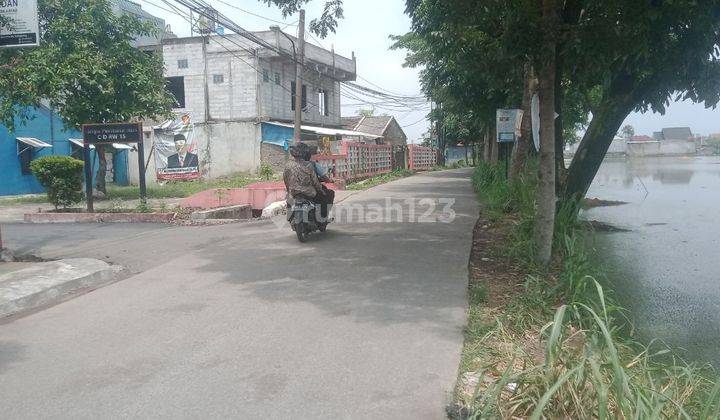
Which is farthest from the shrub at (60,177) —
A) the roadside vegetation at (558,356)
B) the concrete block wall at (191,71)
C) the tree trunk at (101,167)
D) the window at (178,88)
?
the window at (178,88)

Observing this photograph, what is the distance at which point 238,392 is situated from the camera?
360cm

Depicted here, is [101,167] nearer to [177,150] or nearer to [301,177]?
[177,150]

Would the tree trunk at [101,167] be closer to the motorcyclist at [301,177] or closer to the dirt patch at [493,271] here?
the motorcyclist at [301,177]

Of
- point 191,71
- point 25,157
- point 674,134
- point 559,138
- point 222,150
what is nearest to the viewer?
point 559,138

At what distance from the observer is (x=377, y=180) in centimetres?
2230

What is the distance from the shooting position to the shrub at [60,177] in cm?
1287

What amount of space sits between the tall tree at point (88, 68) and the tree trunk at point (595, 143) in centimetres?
1179

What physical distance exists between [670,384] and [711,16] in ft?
17.3

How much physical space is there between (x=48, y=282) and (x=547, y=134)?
218 inches

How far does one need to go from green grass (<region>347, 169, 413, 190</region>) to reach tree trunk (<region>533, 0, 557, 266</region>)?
472 inches

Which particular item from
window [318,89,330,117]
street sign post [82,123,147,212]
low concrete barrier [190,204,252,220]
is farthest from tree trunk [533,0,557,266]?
window [318,89,330,117]

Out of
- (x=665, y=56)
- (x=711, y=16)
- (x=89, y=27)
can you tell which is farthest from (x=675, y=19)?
(x=89, y=27)

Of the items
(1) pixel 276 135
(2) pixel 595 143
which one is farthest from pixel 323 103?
(2) pixel 595 143

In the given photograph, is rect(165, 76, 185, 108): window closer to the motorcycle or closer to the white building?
the white building
